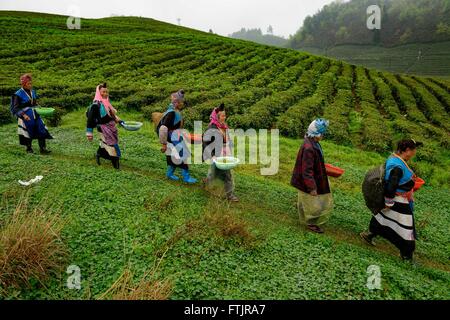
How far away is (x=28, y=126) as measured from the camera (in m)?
9.02

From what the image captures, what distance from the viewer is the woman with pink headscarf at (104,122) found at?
8.09 metres

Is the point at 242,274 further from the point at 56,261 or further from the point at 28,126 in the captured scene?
the point at 28,126

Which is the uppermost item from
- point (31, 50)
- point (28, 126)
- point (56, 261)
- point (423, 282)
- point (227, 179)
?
point (31, 50)

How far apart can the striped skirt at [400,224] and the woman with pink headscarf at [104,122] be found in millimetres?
5776

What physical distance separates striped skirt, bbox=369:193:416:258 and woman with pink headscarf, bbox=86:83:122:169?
5.78 metres

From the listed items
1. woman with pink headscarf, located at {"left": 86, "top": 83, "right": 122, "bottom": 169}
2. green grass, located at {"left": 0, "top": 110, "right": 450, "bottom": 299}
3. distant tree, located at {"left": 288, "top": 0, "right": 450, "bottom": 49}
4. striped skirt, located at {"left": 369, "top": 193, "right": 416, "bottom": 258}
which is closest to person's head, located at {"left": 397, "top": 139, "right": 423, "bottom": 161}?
striped skirt, located at {"left": 369, "top": 193, "right": 416, "bottom": 258}

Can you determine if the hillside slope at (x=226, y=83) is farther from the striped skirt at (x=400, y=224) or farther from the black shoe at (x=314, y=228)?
the striped skirt at (x=400, y=224)

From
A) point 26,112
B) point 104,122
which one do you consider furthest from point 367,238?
point 26,112

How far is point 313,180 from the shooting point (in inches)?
266

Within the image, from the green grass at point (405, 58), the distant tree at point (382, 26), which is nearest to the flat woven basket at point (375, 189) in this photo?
the green grass at point (405, 58)

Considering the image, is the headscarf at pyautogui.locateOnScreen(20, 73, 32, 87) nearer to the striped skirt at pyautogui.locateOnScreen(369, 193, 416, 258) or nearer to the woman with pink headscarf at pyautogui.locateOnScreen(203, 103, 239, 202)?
the woman with pink headscarf at pyautogui.locateOnScreen(203, 103, 239, 202)

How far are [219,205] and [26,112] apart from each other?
551 centimetres

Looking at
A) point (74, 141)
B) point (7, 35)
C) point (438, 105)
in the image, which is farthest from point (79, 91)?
point (438, 105)

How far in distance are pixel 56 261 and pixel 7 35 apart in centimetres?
3474
